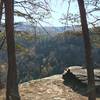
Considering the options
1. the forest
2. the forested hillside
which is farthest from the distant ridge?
the forested hillside

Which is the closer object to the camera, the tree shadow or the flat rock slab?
the tree shadow

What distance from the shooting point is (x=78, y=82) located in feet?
61.6

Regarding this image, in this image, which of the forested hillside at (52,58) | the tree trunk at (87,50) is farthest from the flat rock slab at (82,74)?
the forested hillside at (52,58)

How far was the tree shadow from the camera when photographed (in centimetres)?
1809

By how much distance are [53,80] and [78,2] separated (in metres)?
8.77

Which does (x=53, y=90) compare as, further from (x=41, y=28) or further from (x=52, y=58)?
(x=52, y=58)

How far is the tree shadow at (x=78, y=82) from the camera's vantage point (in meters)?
18.1

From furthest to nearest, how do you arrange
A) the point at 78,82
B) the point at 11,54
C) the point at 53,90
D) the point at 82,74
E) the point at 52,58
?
the point at 52,58 → the point at 82,74 → the point at 78,82 → the point at 53,90 → the point at 11,54

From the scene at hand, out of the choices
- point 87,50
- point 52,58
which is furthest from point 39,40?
point 52,58

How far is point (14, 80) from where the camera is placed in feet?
34.8

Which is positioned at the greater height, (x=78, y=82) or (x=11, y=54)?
(x=11, y=54)

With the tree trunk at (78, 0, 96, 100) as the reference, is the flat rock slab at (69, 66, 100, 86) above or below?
below

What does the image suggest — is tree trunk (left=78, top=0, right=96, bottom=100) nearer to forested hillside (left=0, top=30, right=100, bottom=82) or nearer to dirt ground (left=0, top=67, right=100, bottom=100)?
dirt ground (left=0, top=67, right=100, bottom=100)

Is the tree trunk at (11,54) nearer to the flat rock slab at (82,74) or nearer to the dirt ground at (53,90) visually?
the dirt ground at (53,90)
